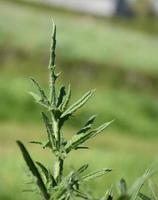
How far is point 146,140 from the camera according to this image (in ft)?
70.3

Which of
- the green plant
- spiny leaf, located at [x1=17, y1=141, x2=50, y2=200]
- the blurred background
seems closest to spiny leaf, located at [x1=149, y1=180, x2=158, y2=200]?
the green plant

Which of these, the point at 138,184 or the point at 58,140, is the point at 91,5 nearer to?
the point at 58,140

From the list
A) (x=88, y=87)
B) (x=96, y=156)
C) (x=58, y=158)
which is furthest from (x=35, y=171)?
(x=88, y=87)

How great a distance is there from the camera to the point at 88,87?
86.4 feet

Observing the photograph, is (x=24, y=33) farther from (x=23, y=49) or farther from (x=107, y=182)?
(x=107, y=182)

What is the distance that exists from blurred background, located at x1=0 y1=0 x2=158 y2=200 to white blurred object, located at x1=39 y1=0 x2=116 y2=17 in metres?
30.5

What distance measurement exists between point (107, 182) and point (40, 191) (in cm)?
1053

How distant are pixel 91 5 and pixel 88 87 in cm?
4958

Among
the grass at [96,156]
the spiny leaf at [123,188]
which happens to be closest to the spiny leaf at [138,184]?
the spiny leaf at [123,188]

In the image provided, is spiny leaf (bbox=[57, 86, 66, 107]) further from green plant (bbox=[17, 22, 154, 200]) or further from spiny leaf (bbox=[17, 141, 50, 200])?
spiny leaf (bbox=[17, 141, 50, 200])

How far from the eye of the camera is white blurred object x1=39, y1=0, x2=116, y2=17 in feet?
235

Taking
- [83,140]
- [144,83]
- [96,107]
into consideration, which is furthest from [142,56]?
[83,140]

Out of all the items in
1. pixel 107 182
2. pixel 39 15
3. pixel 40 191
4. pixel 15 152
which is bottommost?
pixel 39 15

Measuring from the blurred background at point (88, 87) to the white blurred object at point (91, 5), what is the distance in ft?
100
